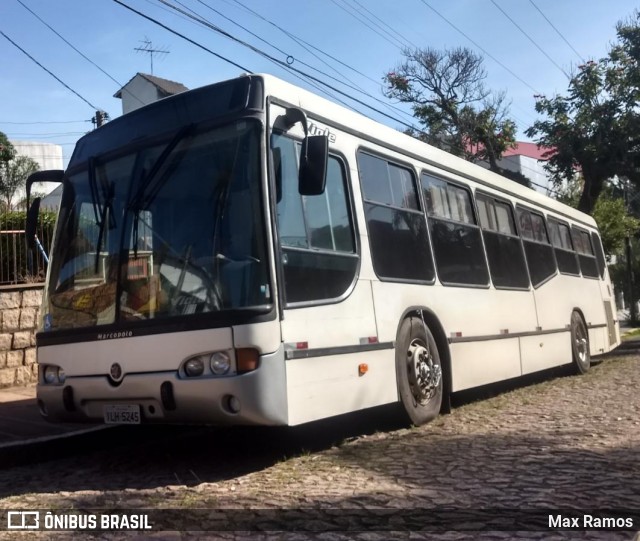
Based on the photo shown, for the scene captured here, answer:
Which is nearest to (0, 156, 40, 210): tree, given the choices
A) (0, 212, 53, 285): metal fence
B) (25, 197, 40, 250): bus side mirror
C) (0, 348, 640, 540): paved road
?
(0, 212, 53, 285): metal fence

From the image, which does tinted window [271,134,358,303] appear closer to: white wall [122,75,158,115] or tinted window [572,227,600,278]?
tinted window [572,227,600,278]

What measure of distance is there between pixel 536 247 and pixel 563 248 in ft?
A: 6.02

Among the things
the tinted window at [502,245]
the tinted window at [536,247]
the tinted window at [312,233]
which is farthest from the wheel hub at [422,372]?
the tinted window at [536,247]

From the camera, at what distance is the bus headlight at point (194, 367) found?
207 inches

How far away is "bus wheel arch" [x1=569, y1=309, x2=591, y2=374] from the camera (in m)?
12.3

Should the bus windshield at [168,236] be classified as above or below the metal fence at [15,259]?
below

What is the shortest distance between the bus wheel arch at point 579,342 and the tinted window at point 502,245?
8.14 feet

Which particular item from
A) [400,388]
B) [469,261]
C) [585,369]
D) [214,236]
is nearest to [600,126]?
[585,369]

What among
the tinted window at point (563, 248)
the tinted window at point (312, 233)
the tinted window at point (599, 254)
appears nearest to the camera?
the tinted window at point (312, 233)

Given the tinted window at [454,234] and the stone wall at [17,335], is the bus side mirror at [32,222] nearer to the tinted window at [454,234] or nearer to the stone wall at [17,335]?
the stone wall at [17,335]

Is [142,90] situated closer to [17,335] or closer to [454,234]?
[17,335]

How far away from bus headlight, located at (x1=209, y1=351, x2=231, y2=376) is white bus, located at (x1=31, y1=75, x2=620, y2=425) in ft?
0.05

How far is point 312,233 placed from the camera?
5.86 meters

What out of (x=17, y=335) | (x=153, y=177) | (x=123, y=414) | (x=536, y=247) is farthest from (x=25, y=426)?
(x=536, y=247)
